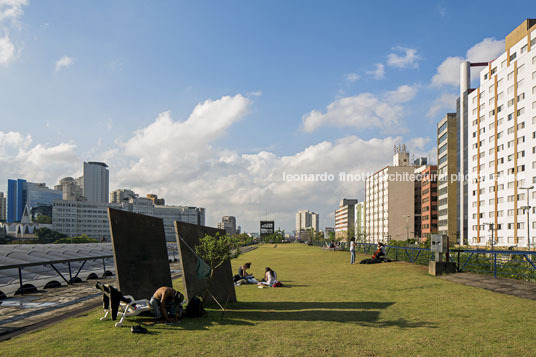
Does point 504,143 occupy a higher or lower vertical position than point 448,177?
higher

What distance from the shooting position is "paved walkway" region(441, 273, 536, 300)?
13.2 m

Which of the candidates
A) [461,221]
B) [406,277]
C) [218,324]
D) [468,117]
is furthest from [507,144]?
[218,324]

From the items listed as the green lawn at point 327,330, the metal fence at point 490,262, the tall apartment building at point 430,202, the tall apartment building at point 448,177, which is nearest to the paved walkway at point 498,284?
the metal fence at point 490,262

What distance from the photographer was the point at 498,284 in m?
15.2

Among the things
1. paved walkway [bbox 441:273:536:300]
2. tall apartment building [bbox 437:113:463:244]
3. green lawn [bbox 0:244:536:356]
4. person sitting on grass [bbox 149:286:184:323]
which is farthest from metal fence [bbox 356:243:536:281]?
tall apartment building [bbox 437:113:463:244]

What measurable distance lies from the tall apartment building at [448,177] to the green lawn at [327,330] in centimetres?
8243

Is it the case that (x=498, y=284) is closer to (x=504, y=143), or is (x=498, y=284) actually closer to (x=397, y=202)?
(x=504, y=143)

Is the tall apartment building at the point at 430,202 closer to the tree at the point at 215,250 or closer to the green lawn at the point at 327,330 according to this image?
the green lawn at the point at 327,330

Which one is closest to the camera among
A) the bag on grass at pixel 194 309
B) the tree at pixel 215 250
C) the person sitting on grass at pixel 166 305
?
the person sitting on grass at pixel 166 305

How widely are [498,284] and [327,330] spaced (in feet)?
32.5

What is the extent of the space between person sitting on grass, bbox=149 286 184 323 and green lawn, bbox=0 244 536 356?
0.26 m

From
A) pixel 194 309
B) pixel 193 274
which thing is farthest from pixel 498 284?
pixel 194 309

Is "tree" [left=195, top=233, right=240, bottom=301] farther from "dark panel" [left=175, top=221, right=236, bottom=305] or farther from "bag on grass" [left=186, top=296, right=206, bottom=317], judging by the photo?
"bag on grass" [left=186, top=296, right=206, bottom=317]

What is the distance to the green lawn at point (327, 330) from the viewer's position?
7.27 m
